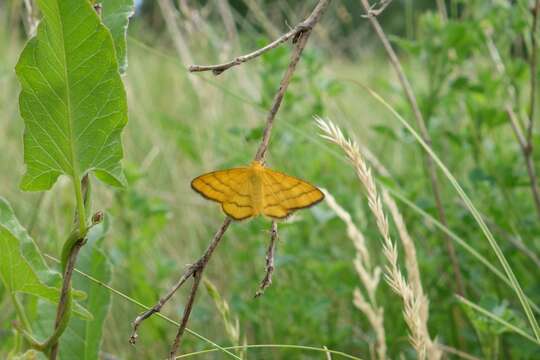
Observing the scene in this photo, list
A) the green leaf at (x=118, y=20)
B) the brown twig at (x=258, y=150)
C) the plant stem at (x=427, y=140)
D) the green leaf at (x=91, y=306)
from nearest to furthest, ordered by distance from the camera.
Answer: the brown twig at (x=258, y=150) < the green leaf at (x=118, y=20) < the green leaf at (x=91, y=306) < the plant stem at (x=427, y=140)

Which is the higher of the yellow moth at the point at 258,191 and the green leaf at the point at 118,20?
the green leaf at the point at 118,20

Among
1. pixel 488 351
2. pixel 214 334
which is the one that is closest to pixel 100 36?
pixel 488 351

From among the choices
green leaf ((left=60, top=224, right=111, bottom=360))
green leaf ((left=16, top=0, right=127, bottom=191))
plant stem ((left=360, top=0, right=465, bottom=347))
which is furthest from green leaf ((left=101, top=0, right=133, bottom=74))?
plant stem ((left=360, top=0, right=465, bottom=347))

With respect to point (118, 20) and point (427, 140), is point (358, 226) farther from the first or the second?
point (118, 20)

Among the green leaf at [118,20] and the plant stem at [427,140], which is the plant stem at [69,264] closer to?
the green leaf at [118,20]

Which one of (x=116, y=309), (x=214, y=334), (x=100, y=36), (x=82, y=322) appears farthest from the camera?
(x=116, y=309)

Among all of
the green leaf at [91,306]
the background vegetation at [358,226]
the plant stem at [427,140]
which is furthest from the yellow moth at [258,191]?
the plant stem at [427,140]

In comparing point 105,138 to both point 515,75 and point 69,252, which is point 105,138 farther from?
point 515,75
